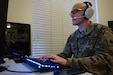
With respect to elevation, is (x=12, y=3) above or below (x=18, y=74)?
above

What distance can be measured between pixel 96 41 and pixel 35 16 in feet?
3.84

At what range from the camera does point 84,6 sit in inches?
67.7

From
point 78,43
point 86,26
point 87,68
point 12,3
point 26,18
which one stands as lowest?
point 87,68

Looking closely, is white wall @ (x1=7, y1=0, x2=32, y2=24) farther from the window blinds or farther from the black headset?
the black headset

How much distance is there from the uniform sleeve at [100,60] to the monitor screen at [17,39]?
3.02ft

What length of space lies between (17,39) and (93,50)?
3.05 feet

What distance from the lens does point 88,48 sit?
1.38 meters

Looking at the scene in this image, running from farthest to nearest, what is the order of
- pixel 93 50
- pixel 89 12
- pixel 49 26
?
1. pixel 49 26
2. pixel 89 12
3. pixel 93 50

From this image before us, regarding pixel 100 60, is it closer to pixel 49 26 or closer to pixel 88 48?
pixel 88 48

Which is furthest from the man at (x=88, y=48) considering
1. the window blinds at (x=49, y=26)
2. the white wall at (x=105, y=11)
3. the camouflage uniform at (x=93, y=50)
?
the white wall at (x=105, y=11)

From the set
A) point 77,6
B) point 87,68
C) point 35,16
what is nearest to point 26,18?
point 35,16

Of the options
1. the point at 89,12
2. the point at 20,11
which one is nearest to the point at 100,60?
the point at 89,12

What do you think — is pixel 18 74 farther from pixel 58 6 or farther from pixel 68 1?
pixel 68 1

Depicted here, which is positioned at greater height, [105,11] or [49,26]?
[105,11]
